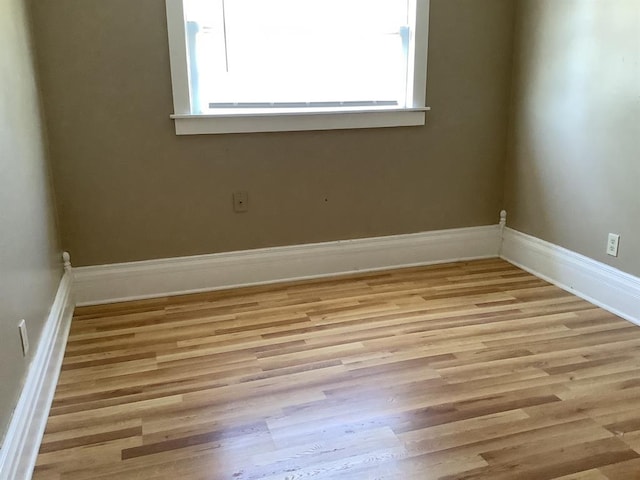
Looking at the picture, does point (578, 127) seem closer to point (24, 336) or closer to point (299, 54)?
point (299, 54)

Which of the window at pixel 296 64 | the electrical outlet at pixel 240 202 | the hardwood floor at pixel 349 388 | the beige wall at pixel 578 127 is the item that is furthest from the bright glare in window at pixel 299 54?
the hardwood floor at pixel 349 388

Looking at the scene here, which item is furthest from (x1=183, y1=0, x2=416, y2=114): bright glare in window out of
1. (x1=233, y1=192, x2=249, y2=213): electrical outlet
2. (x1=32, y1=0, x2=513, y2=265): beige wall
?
(x1=233, y1=192, x2=249, y2=213): electrical outlet

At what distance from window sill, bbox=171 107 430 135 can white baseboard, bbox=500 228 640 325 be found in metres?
1.00

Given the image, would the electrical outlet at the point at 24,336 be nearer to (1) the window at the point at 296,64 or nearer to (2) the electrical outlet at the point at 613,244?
(1) the window at the point at 296,64

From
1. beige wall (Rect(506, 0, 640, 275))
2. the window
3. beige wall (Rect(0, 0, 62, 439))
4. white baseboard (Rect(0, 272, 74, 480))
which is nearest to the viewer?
white baseboard (Rect(0, 272, 74, 480))

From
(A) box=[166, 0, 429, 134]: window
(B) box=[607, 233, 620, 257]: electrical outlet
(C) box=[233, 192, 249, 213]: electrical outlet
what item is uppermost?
(A) box=[166, 0, 429, 134]: window

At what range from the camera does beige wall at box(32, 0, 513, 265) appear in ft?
9.24

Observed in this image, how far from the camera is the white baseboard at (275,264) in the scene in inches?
121

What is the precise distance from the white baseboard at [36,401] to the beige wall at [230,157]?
0.62 m

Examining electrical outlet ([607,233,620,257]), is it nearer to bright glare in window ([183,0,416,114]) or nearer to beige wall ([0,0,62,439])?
bright glare in window ([183,0,416,114])

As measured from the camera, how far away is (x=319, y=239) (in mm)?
3389

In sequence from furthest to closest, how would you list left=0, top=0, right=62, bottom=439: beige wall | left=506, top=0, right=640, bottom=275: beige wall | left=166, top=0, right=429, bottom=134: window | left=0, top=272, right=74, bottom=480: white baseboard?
left=166, top=0, right=429, bottom=134: window → left=506, top=0, right=640, bottom=275: beige wall → left=0, top=0, right=62, bottom=439: beige wall → left=0, top=272, right=74, bottom=480: white baseboard

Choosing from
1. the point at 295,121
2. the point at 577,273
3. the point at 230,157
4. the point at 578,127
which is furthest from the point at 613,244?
the point at 230,157

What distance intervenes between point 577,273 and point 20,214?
8.87 feet
